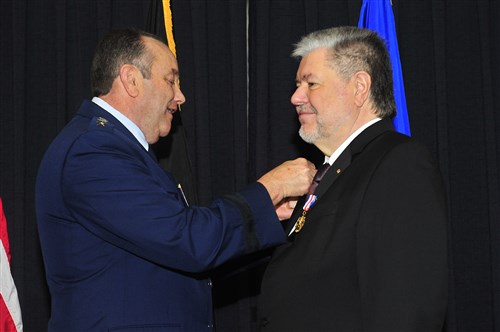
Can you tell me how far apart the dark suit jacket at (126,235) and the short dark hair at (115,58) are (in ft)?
0.69

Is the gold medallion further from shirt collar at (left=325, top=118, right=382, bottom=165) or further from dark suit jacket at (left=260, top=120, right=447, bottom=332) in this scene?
shirt collar at (left=325, top=118, right=382, bottom=165)

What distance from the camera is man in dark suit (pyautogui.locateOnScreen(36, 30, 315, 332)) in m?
2.01

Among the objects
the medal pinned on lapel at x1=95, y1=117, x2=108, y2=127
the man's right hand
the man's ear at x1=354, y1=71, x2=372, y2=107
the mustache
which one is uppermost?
the man's ear at x1=354, y1=71, x2=372, y2=107

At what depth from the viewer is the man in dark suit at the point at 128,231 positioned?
79.3 inches

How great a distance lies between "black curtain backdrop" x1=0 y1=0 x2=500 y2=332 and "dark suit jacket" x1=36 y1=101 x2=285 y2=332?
185 cm

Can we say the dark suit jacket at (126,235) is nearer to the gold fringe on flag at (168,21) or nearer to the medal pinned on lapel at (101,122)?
Answer: the medal pinned on lapel at (101,122)

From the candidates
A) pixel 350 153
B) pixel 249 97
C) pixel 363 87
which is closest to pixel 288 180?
pixel 350 153

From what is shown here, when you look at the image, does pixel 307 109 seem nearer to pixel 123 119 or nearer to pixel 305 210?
pixel 305 210

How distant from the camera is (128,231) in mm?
1993

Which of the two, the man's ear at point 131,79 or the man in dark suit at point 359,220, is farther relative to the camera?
the man's ear at point 131,79

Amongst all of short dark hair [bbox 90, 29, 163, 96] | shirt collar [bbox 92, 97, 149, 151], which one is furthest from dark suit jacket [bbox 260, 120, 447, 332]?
short dark hair [bbox 90, 29, 163, 96]

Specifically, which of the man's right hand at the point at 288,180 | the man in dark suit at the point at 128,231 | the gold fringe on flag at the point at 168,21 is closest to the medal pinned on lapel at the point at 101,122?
the man in dark suit at the point at 128,231

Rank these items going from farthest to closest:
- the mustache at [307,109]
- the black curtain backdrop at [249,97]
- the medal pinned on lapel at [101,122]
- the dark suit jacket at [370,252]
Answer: the black curtain backdrop at [249,97] < the mustache at [307,109] < the medal pinned on lapel at [101,122] < the dark suit jacket at [370,252]

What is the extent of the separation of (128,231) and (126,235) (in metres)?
0.02
